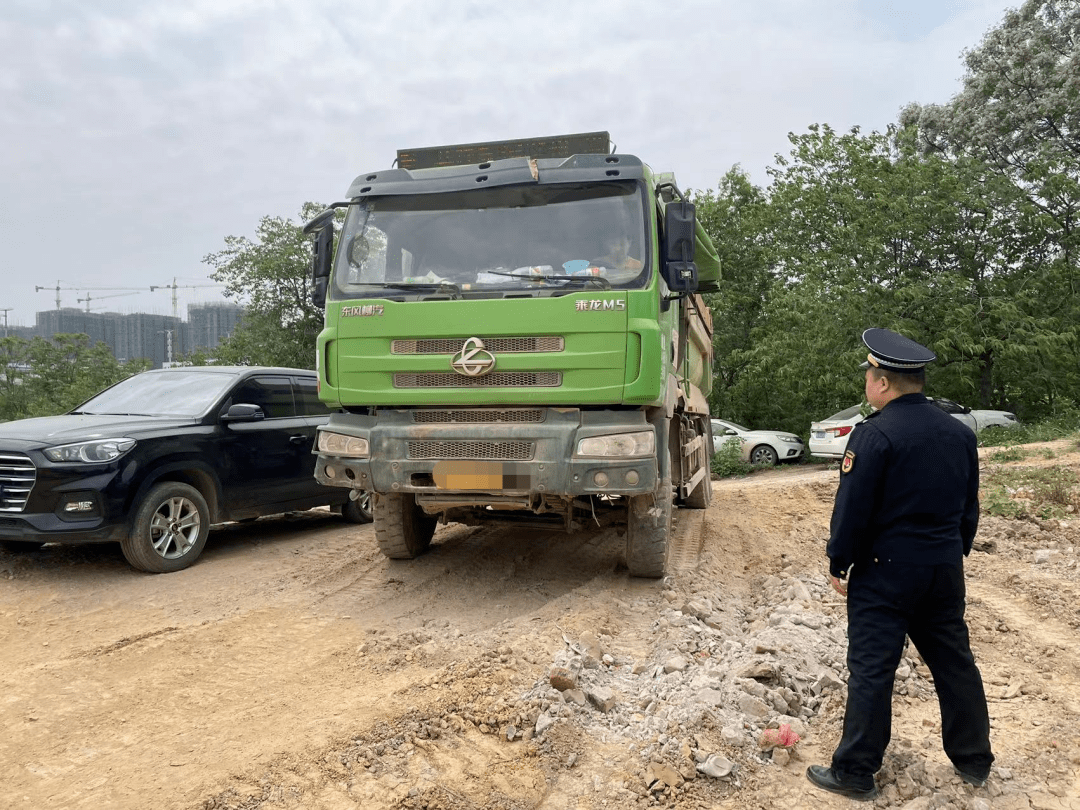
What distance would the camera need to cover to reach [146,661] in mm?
4844

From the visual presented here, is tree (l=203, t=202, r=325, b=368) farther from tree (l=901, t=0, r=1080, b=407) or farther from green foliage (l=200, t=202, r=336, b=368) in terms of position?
tree (l=901, t=0, r=1080, b=407)

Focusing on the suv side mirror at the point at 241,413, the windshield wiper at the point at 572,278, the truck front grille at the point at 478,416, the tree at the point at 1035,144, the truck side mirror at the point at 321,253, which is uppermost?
the tree at the point at 1035,144

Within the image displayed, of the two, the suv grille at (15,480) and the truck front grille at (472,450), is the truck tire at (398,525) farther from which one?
the suv grille at (15,480)

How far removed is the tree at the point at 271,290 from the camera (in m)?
33.8

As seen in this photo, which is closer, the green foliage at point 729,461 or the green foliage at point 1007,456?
the green foliage at point 1007,456

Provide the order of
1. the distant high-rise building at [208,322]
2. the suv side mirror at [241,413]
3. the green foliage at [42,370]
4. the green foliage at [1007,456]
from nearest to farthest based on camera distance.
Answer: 1. the suv side mirror at [241,413]
2. the green foliage at [1007,456]
3. the green foliage at [42,370]
4. the distant high-rise building at [208,322]

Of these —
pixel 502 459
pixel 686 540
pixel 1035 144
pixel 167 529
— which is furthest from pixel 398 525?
pixel 1035 144

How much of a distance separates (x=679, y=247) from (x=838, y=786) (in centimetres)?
361

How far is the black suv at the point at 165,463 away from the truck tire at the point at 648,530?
12.3 ft

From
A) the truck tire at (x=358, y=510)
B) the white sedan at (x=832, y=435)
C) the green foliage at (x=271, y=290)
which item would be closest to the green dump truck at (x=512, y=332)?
the truck tire at (x=358, y=510)

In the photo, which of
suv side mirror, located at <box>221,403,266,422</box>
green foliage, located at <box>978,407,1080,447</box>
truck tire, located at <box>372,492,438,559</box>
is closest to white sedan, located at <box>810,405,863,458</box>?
green foliage, located at <box>978,407,1080,447</box>

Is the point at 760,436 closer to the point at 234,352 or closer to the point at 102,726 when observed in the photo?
the point at 102,726

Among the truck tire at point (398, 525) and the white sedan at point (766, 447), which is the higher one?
the truck tire at point (398, 525)

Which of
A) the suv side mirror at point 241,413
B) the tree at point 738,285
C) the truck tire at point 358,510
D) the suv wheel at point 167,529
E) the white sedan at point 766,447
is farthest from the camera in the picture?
the tree at point 738,285
